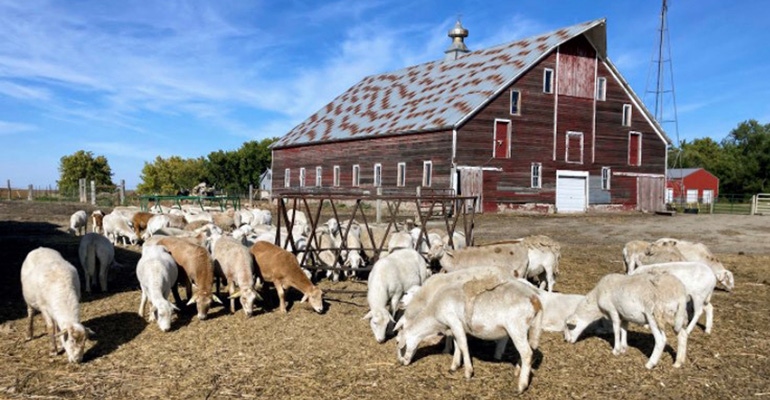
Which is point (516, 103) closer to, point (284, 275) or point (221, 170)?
point (284, 275)

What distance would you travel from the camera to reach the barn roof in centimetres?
3491

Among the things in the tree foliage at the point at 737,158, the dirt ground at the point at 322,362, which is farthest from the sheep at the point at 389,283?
the tree foliage at the point at 737,158

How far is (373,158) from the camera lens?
38.8 meters

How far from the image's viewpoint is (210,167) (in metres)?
82.3

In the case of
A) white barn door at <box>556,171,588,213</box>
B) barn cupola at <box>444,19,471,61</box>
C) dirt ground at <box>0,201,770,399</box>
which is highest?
barn cupola at <box>444,19,471,61</box>

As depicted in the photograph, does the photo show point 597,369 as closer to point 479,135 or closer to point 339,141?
point 479,135

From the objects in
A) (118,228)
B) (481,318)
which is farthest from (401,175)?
(481,318)

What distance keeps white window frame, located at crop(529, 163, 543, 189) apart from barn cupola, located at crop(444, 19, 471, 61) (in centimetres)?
1389

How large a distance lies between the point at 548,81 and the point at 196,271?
99.8 feet

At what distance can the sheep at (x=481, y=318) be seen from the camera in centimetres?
715

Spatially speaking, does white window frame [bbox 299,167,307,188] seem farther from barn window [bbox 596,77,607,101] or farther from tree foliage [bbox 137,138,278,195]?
tree foliage [bbox 137,138,278,195]

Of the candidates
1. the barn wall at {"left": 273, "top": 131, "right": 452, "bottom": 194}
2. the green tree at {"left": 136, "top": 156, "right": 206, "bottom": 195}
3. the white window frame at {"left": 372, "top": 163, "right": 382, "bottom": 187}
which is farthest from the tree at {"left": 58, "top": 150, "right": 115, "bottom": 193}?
the white window frame at {"left": 372, "top": 163, "right": 382, "bottom": 187}

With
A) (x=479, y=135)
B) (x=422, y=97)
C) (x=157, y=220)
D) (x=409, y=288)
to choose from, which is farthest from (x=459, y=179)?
(x=409, y=288)

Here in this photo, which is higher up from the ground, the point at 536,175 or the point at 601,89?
the point at 601,89
